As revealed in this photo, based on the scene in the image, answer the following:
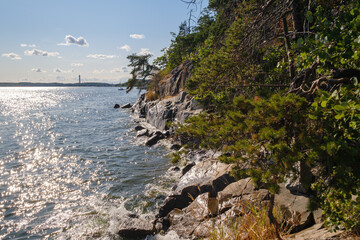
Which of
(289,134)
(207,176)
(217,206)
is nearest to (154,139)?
(207,176)

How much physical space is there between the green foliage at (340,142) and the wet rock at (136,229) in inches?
183

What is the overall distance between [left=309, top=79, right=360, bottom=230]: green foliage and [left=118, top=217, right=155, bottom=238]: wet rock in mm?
4657

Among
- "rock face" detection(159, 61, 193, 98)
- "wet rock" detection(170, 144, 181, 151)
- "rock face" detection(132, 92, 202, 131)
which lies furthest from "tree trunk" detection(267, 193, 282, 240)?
"rock face" detection(159, 61, 193, 98)

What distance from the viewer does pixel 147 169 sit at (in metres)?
11.3

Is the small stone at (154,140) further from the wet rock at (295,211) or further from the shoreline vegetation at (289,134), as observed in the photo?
the wet rock at (295,211)

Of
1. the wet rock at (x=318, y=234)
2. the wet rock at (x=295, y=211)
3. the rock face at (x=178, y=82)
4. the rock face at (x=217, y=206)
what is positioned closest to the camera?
the wet rock at (x=318, y=234)

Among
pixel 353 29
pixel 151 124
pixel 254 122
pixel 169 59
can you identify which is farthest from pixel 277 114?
pixel 169 59

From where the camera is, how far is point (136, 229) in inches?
250

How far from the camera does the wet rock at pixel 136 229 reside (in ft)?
20.6

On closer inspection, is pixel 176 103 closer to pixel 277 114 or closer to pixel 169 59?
pixel 169 59

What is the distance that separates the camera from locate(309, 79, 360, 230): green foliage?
7.34ft

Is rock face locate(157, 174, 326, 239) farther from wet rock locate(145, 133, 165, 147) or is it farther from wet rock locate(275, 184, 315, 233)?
wet rock locate(145, 133, 165, 147)

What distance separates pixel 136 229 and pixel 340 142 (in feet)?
18.1

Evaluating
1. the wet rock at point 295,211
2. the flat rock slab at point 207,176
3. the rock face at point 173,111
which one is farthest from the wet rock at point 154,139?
the wet rock at point 295,211
